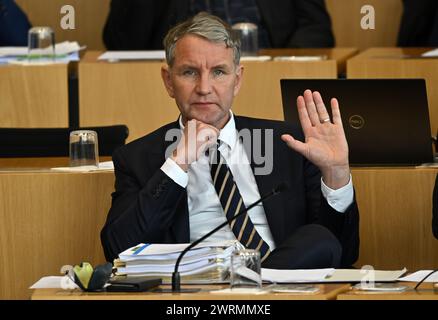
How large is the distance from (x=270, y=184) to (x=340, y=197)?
0.82ft

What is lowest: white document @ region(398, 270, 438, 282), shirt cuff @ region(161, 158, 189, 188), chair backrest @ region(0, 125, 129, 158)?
white document @ region(398, 270, 438, 282)

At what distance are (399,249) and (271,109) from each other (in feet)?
4.50

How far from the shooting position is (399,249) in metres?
3.37

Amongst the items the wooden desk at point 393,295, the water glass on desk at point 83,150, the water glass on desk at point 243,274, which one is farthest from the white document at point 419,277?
the water glass on desk at point 83,150

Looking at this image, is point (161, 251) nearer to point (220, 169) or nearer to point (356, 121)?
point (220, 169)

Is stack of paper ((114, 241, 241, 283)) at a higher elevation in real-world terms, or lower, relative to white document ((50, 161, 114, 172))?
lower

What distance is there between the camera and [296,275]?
2.42m

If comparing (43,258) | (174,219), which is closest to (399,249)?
(174,219)

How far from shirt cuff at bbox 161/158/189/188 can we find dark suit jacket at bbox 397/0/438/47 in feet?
9.78

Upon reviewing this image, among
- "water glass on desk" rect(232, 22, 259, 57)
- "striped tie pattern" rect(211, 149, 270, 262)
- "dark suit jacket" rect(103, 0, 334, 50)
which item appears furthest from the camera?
"dark suit jacket" rect(103, 0, 334, 50)

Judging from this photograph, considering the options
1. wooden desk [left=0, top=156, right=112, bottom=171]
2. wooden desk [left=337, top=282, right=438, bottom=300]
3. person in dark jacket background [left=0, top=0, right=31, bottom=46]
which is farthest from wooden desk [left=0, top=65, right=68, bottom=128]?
wooden desk [left=337, top=282, right=438, bottom=300]

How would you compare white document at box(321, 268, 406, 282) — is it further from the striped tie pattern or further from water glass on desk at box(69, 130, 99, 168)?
water glass on desk at box(69, 130, 99, 168)

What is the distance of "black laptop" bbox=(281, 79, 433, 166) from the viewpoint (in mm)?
3289
